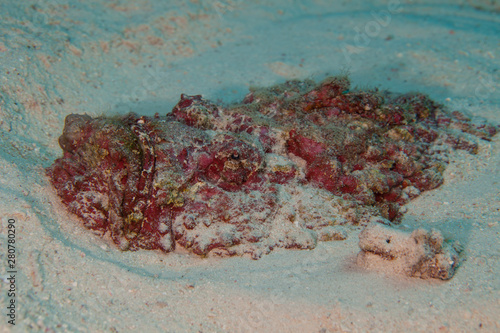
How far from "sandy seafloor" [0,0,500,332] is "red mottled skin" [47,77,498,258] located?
0.23 m

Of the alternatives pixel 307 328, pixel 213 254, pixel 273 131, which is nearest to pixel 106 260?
pixel 213 254

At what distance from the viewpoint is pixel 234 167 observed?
342 cm

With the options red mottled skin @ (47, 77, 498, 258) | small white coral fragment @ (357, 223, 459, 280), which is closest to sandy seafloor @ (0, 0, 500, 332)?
small white coral fragment @ (357, 223, 459, 280)

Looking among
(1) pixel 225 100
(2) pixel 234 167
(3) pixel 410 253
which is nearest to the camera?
(3) pixel 410 253

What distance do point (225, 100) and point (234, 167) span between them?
122 inches

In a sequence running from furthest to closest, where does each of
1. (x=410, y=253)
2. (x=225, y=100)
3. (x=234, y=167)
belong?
(x=225, y=100) → (x=234, y=167) → (x=410, y=253)

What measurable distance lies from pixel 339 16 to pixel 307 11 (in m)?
0.97

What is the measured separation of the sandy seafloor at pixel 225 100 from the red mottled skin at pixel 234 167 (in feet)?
0.74

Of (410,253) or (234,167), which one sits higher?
(234,167)

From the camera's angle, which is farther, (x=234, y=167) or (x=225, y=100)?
(x=225, y=100)

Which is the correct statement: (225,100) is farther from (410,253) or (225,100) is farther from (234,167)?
(410,253)

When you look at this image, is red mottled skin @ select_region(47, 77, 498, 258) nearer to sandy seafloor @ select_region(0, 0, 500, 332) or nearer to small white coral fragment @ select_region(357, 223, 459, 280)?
sandy seafloor @ select_region(0, 0, 500, 332)

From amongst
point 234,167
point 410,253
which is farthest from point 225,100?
point 410,253

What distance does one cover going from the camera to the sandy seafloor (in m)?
2.61
